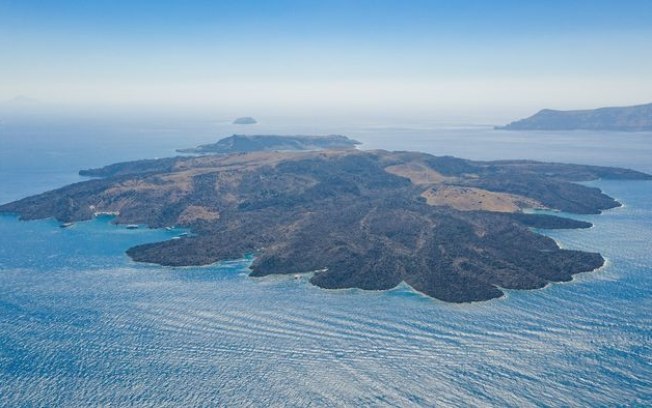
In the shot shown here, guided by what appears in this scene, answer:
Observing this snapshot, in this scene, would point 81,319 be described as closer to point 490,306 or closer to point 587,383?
point 490,306

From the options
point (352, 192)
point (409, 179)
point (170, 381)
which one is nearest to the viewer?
point (170, 381)

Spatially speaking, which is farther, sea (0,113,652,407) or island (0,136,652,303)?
island (0,136,652,303)

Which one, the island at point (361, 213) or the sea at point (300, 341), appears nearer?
the sea at point (300, 341)

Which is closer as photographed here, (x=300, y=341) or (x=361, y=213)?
(x=300, y=341)

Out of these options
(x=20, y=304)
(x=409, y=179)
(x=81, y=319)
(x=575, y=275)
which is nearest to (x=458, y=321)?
(x=575, y=275)
